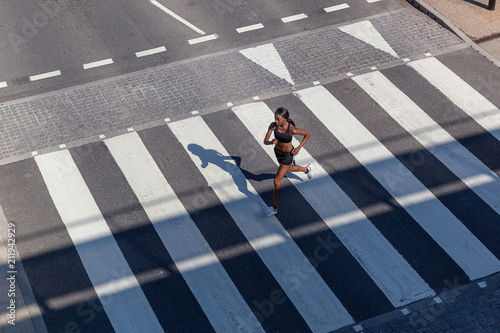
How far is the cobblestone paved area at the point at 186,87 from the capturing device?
13820 millimetres

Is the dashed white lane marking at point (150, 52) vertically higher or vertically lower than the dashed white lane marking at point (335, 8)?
lower

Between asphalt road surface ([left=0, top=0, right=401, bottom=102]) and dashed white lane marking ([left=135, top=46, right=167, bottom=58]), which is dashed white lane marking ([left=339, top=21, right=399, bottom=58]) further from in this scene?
dashed white lane marking ([left=135, top=46, right=167, bottom=58])

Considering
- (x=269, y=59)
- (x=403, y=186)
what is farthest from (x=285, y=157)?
(x=269, y=59)

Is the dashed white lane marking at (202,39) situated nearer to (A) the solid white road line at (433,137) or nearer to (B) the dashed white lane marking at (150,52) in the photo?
(B) the dashed white lane marking at (150,52)

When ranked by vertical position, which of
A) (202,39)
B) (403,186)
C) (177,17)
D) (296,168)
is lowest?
(403,186)

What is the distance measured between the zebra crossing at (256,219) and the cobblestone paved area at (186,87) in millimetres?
557

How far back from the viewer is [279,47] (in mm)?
16188

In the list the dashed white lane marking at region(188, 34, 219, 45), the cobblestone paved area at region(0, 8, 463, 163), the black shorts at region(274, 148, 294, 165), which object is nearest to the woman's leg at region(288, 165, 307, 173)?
the black shorts at region(274, 148, 294, 165)

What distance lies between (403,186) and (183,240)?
14.8 feet

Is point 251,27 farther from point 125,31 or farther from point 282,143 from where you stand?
point 282,143

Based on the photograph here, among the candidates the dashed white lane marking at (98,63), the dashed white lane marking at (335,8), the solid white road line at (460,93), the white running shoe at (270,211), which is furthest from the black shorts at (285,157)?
the dashed white lane marking at (335,8)

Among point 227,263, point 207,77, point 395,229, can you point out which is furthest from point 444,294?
point 207,77

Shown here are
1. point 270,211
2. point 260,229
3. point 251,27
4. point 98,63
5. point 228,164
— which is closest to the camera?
point 260,229

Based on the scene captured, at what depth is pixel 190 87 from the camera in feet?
49.1
